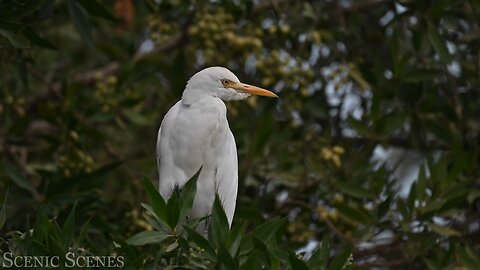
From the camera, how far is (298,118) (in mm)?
5039

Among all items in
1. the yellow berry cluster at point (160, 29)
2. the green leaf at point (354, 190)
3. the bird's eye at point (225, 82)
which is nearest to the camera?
the bird's eye at point (225, 82)

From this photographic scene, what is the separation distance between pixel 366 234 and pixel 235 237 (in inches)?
61.0

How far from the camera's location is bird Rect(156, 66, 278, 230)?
148 inches

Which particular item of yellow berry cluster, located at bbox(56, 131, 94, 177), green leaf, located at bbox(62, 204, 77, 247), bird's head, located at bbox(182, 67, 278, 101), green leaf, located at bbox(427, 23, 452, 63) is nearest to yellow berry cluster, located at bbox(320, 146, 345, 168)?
green leaf, located at bbox(427, 23, 452, 63)

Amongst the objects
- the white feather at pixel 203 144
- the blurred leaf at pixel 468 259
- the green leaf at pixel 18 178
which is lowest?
the blurred leaf at pixel 468 259

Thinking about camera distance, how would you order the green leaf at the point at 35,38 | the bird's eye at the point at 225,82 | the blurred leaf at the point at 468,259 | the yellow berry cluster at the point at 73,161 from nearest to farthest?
1. the bird's eye at the point at 225,82
2. the green leaf at the point at 35,38
3. the blurred leaf at the point at 468,259
4. the yellow berry cluster at the point at 73,161

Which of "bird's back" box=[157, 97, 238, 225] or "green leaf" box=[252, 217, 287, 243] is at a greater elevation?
"green leaf" box=[252, 217, 287, 243]

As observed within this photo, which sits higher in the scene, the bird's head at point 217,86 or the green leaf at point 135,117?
the bird's head at point 217,86

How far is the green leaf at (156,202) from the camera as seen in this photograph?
2965 millimetres

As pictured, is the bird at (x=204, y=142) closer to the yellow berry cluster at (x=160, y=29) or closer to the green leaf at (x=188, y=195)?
the green leaf at (x=188, y=195)

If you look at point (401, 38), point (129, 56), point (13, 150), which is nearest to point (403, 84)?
point (401, 38)

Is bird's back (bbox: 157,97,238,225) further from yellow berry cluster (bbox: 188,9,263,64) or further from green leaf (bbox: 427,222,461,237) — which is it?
green leaf (bbox: 427,222,461,237)

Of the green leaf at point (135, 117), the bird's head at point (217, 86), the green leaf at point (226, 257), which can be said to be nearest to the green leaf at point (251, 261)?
the green leaf at point (226, 257)

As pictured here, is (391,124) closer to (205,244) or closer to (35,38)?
(35,38)
